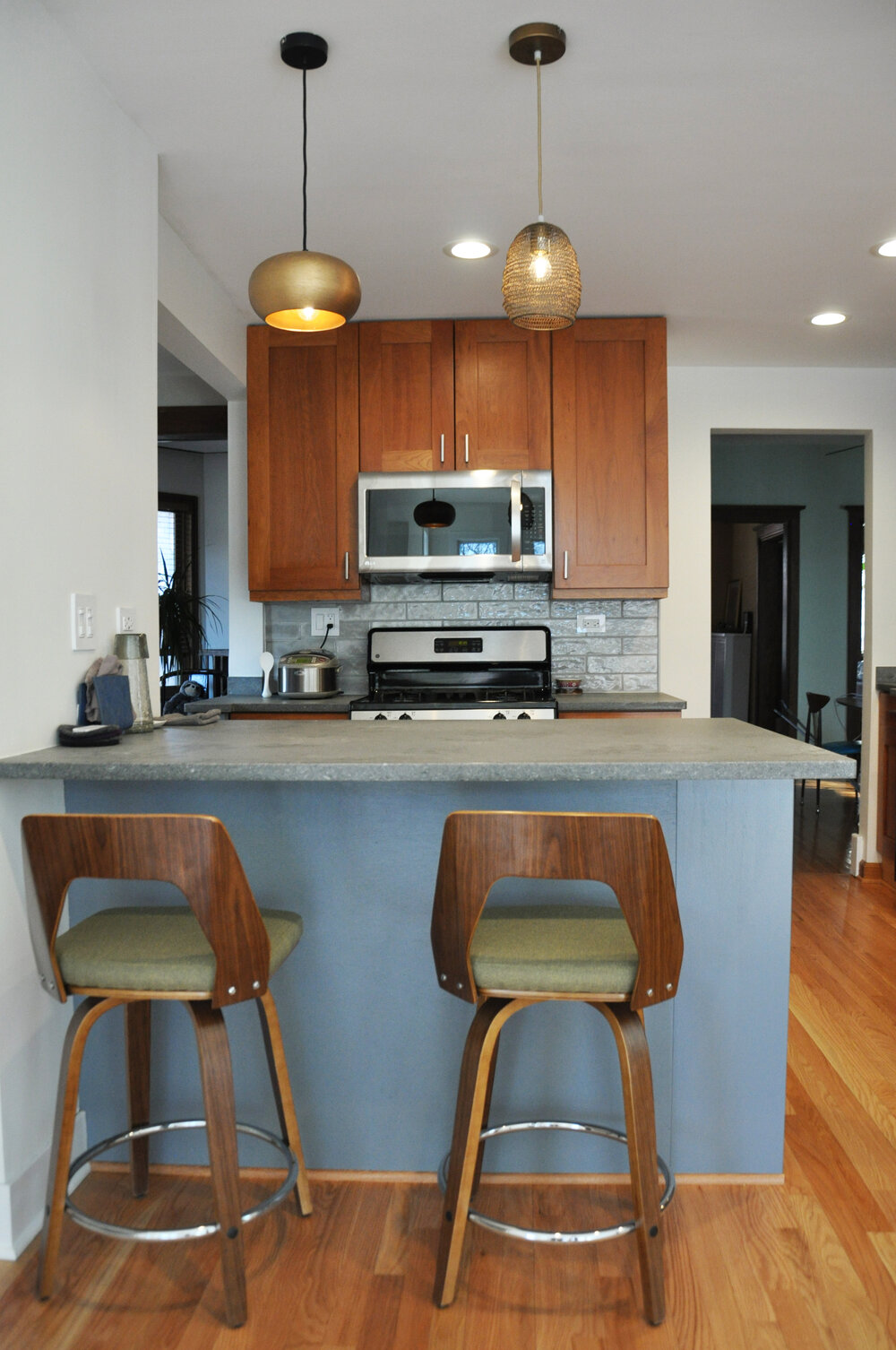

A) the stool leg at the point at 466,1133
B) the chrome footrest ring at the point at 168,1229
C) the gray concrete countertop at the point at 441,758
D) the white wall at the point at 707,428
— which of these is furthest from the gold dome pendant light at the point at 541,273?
the white wall at the point at 707,428

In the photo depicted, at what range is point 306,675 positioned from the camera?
3.98m

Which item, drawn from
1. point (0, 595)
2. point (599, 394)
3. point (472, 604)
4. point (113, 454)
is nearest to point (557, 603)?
point (472, 604)

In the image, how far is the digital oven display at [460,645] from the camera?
4.20m

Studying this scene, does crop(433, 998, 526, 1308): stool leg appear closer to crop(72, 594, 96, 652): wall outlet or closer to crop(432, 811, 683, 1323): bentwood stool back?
crop(432, 811, 683, 1323): bentwood stool back

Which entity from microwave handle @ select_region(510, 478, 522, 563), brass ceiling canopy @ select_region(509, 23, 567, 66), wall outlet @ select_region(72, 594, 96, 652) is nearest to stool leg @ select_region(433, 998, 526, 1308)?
wall outlet @ select_region(72, 594, 96, 652)

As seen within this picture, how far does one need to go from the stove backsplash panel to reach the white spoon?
0.16 metres

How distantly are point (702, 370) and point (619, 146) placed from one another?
6.95 ft

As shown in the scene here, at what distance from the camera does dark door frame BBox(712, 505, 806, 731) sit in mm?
7469

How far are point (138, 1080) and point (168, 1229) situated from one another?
0.29 m

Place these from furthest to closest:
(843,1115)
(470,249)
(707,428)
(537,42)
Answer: (707,428), (470,249), (843,1115), (537,42)

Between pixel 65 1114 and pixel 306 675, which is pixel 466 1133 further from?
pixel 306 675

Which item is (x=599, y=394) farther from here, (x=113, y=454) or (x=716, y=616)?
(x=716, y=616)

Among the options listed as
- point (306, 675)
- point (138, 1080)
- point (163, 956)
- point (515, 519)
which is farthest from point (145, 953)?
point (515, 519)

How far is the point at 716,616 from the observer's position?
936cm
